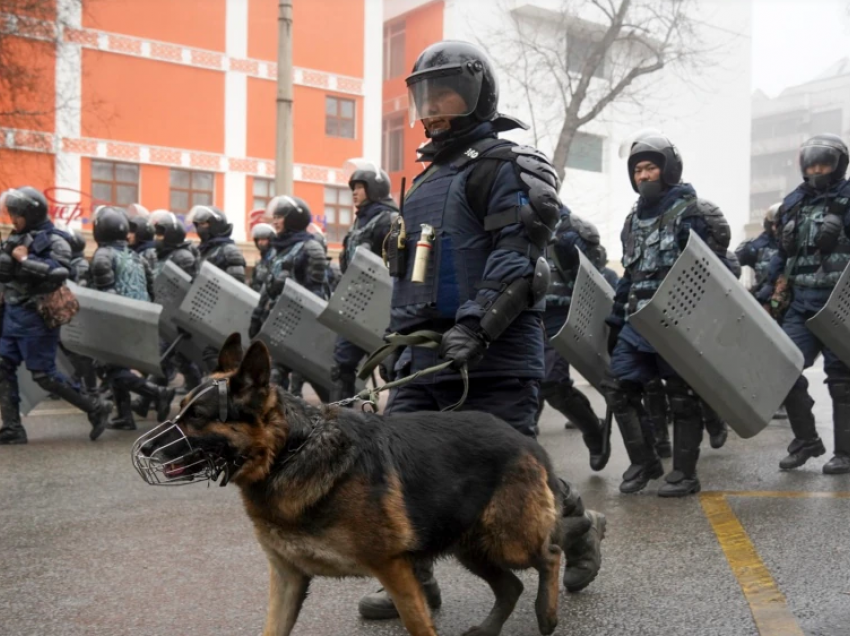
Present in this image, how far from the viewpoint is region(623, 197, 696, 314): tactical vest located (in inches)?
232

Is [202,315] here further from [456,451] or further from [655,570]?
[456,451]

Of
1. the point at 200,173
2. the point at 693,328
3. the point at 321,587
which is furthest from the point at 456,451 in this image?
the point at 200,173

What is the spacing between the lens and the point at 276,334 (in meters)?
8.65

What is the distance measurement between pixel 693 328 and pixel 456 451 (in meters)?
2.62

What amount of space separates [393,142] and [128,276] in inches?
1232

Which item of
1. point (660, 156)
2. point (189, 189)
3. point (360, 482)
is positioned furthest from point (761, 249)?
point (189, 189)

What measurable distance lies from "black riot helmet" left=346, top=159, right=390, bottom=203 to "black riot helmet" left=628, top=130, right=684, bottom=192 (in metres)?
2.65

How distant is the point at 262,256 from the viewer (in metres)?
11.0

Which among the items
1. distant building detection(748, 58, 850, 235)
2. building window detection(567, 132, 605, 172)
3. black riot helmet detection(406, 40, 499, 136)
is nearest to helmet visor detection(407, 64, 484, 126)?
black riot helmet detection(406, 40, 499, 136)

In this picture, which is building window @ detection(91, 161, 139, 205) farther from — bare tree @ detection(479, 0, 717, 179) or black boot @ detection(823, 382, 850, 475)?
black boot @ detection(823, 382, 850, 475)

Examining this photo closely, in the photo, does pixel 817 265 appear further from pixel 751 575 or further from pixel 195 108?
pixel 195 108

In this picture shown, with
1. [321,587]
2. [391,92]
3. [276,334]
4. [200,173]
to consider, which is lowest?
[321,587]

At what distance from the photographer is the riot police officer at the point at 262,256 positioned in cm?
998

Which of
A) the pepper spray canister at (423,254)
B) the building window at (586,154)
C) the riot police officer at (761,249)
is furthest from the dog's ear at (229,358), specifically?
the building window at (586,154)
